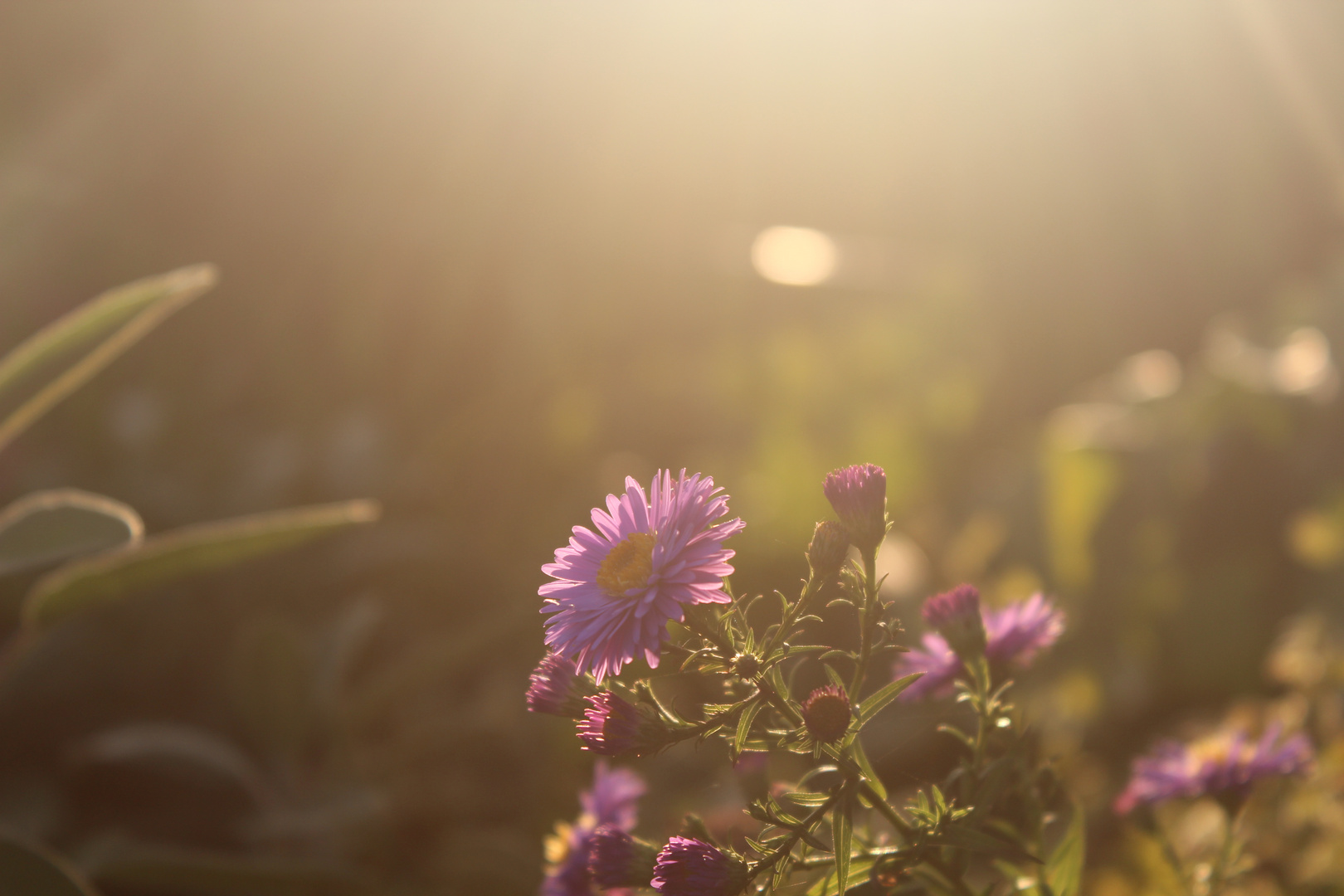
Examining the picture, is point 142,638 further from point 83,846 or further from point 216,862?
point 216,862

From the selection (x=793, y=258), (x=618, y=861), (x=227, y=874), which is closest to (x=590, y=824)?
(x=618, y=861)

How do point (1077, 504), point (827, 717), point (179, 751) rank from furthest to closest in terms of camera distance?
1. point (1077, 504)
2. point (179, 751)
3. point (827, 717)

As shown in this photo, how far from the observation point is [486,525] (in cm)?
116

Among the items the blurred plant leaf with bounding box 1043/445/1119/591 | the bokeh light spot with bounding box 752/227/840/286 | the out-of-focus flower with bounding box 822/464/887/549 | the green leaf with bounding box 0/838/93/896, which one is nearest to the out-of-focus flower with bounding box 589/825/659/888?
the out-of-focus flower with bounding box 822/464/887/549

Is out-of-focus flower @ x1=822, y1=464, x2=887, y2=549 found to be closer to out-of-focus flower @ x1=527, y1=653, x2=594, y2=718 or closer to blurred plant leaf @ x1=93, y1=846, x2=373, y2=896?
out-of-focus flower @ x1=527, y1=653, x2=594, y2=718

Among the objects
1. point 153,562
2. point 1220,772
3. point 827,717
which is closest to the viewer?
point 827,717

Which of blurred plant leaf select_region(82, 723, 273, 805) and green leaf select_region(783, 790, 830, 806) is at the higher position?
blurred plant leaf select_region(82, 723, 273, 805)

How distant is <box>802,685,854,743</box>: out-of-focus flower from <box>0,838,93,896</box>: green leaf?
0.90ft

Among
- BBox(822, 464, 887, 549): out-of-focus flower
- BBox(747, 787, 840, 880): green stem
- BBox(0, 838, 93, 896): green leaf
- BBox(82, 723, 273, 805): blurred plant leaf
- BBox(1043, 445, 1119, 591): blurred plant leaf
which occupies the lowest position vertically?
BBox(747, 787, 840, 880): green stem

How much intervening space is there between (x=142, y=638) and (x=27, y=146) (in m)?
0.88

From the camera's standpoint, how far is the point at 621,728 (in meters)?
0.25

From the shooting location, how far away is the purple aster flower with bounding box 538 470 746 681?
0.23 metres

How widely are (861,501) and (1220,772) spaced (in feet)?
0.60

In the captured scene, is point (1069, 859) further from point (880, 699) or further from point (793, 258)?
point (793, 258)
